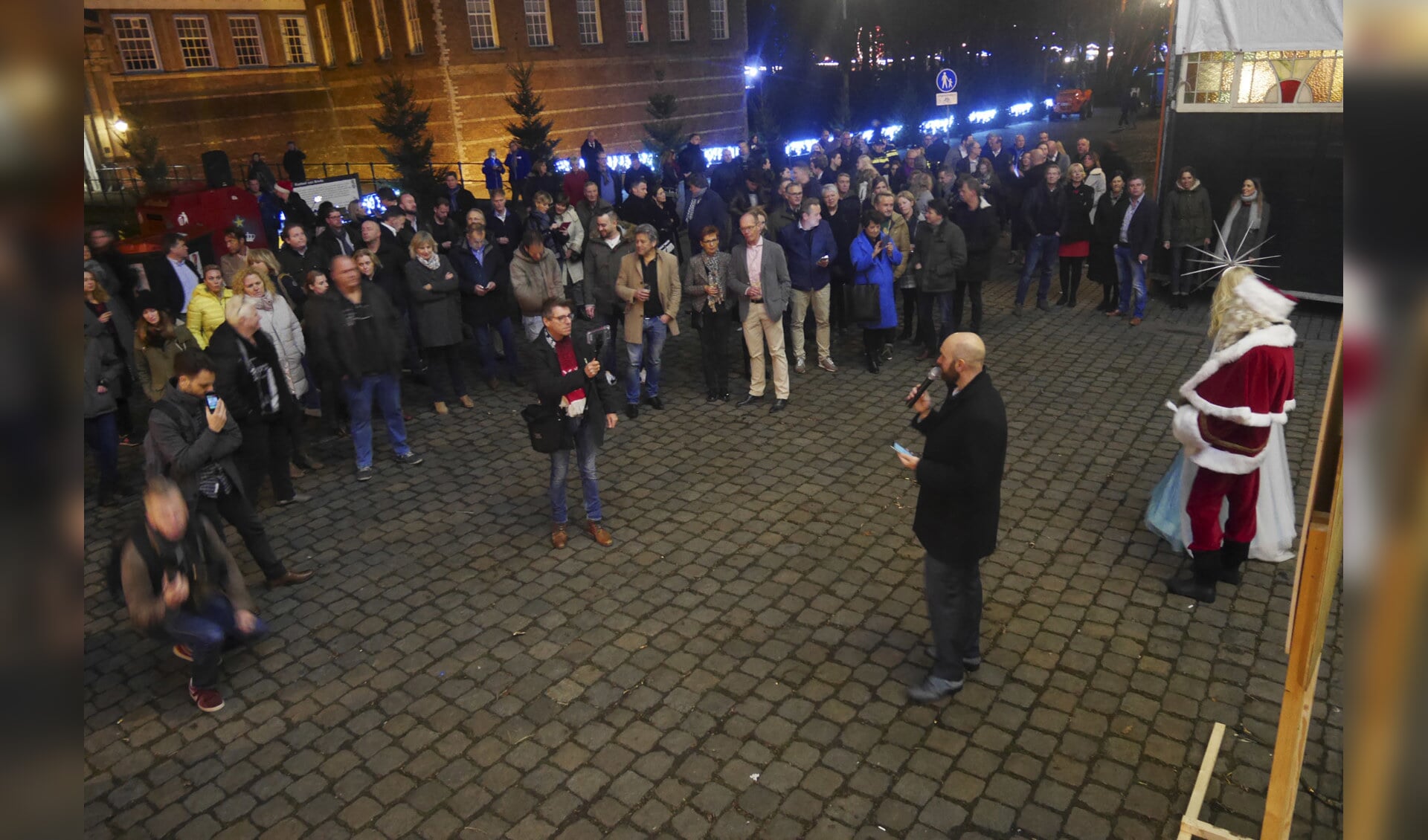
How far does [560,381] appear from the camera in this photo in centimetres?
697

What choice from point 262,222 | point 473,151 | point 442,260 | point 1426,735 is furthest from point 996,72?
point 1426,735

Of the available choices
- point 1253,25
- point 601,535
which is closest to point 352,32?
point 1253,25

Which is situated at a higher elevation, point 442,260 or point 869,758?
point 442,260

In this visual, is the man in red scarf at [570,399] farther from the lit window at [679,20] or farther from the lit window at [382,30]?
the lit window at [679,20]

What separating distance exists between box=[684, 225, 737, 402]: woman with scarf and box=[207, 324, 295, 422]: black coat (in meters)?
4.22

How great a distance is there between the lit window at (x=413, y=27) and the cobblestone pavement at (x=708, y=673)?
24319mm

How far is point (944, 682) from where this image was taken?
5.38m

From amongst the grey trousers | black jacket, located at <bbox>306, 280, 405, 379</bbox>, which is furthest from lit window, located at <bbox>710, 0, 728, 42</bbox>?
the grey trousers

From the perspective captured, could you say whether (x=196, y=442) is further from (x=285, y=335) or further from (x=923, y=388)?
(x=923, y=388)

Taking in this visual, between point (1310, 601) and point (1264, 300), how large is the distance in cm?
353

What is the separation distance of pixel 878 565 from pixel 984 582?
0.77 m

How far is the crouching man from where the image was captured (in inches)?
209

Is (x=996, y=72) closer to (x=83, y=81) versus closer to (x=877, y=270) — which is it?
(x=877, y=270)

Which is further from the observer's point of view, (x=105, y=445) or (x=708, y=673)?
(x=105, y=445)
